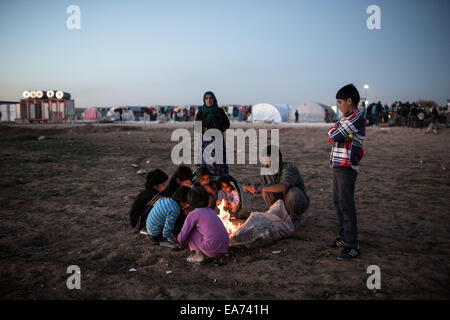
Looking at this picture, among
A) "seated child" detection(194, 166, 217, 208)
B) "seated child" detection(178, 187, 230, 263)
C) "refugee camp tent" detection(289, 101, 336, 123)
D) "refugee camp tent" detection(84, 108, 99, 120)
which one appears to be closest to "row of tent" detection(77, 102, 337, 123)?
"refugee camp tent" detection(289, 101, 336, 123)

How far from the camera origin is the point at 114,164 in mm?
9195

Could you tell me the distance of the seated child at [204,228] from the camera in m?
3.32

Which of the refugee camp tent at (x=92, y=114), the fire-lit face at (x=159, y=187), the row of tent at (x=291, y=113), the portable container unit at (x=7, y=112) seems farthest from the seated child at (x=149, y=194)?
the portable container unit at (x=7, y=112)

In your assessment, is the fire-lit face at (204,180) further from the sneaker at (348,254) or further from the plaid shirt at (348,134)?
the sneaker at (348,254)

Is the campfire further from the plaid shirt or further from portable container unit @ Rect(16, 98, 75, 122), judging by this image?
portable container unit @ Rect(16, 98, 75, 122)

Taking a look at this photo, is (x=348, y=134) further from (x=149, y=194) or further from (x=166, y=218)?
(x=149, y=194)

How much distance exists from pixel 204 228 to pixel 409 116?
24660 mm

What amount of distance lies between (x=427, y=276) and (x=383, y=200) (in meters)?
3.00

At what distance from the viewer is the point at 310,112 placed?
36.0 metres

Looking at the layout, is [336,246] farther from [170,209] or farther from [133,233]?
[133,233]

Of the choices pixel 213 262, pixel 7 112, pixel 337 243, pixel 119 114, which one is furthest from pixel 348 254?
pixel 7 112

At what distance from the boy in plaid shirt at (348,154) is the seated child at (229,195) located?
1.73 meters

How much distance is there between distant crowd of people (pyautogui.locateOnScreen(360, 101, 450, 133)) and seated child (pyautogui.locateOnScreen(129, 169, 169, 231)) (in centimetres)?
1870
